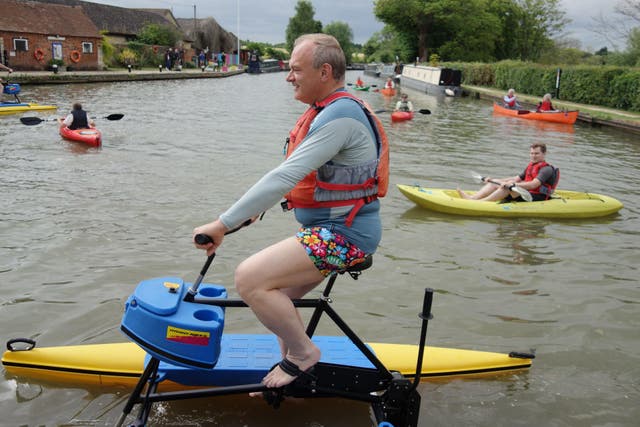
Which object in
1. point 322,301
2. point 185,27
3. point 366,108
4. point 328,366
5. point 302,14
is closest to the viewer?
point 366,108

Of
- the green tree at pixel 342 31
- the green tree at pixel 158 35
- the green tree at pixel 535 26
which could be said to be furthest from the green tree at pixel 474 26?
the green tree at pixel 342 31

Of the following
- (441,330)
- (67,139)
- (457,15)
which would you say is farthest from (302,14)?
(441,330)

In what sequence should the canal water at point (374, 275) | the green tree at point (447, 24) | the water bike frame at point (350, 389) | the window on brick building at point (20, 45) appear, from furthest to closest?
the green tree at point (447, 24) → the window on brick building at point (20, 45) → the canal water at point (374, 275) → the water bike frame at point (350, 389)

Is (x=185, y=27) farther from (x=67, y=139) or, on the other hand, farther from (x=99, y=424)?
(x=99, y=424)

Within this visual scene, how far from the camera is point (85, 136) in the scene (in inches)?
557

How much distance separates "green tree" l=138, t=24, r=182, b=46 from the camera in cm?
5575

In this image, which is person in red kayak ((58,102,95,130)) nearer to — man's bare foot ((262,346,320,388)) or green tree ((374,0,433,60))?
man's bare foot ((262,346,320,388))

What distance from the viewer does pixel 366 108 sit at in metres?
2.88

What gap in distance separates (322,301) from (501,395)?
1897mm

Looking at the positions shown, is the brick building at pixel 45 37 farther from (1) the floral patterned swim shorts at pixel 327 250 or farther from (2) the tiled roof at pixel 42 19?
(1) the floral patterned swim shorts at pixel 327 250

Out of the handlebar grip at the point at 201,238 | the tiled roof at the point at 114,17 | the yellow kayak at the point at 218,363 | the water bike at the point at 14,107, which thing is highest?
the tiled roof at the point at 114,17

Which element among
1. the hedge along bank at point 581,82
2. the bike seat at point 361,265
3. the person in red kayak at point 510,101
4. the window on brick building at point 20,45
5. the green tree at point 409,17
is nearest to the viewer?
the bike seat at point 361,265

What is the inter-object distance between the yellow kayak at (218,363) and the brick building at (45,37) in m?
36.4

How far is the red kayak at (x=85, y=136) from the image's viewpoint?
14109 millimetres
